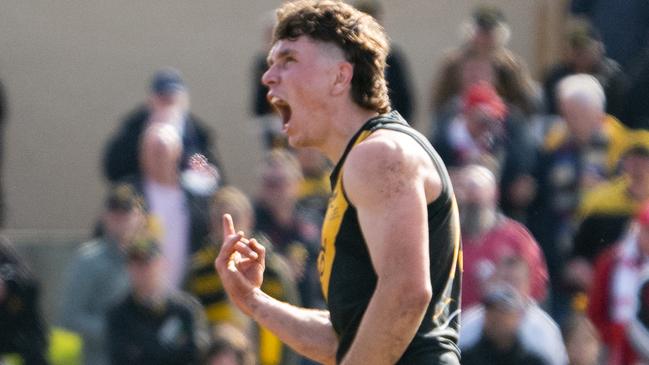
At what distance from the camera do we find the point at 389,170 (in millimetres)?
3984

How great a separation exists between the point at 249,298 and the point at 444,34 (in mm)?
7622

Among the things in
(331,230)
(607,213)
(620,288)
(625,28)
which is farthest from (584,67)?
(331,230)

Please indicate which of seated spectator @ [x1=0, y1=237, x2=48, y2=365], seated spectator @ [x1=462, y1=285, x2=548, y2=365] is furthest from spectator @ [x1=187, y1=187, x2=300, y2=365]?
seated spectator @ [x1=462, y1=285, x2=548, y2=365]

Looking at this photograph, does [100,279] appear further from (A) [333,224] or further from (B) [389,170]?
(B) [389,170]

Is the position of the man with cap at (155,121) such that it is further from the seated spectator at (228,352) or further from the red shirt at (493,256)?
the red shirt at (493,256)

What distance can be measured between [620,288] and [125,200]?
2.63 m

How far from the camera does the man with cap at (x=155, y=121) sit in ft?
30.6

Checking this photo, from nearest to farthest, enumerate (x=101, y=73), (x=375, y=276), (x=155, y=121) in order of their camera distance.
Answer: (x=375, y=276) < (x=155, y=121) < (x=101, y=73)

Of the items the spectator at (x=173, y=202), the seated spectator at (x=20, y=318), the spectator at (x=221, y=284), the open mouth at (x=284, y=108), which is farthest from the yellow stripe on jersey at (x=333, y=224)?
the seated spectator at (x=20, y=318)

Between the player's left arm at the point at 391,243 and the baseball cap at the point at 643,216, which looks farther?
the baseball cap at the point at 643,216

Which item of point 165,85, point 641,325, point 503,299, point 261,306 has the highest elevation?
point 261,306

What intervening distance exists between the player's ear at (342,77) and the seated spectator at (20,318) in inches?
183

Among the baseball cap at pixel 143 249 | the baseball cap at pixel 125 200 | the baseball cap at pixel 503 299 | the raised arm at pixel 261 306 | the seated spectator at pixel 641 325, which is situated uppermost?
the raised arm at pixel 261 306

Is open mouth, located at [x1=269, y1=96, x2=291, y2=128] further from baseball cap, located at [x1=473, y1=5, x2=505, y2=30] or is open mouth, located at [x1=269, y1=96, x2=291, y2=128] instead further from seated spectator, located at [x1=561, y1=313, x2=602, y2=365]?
baseball cap, located at [x1=473, y1=5, x2=505, y2=30]
